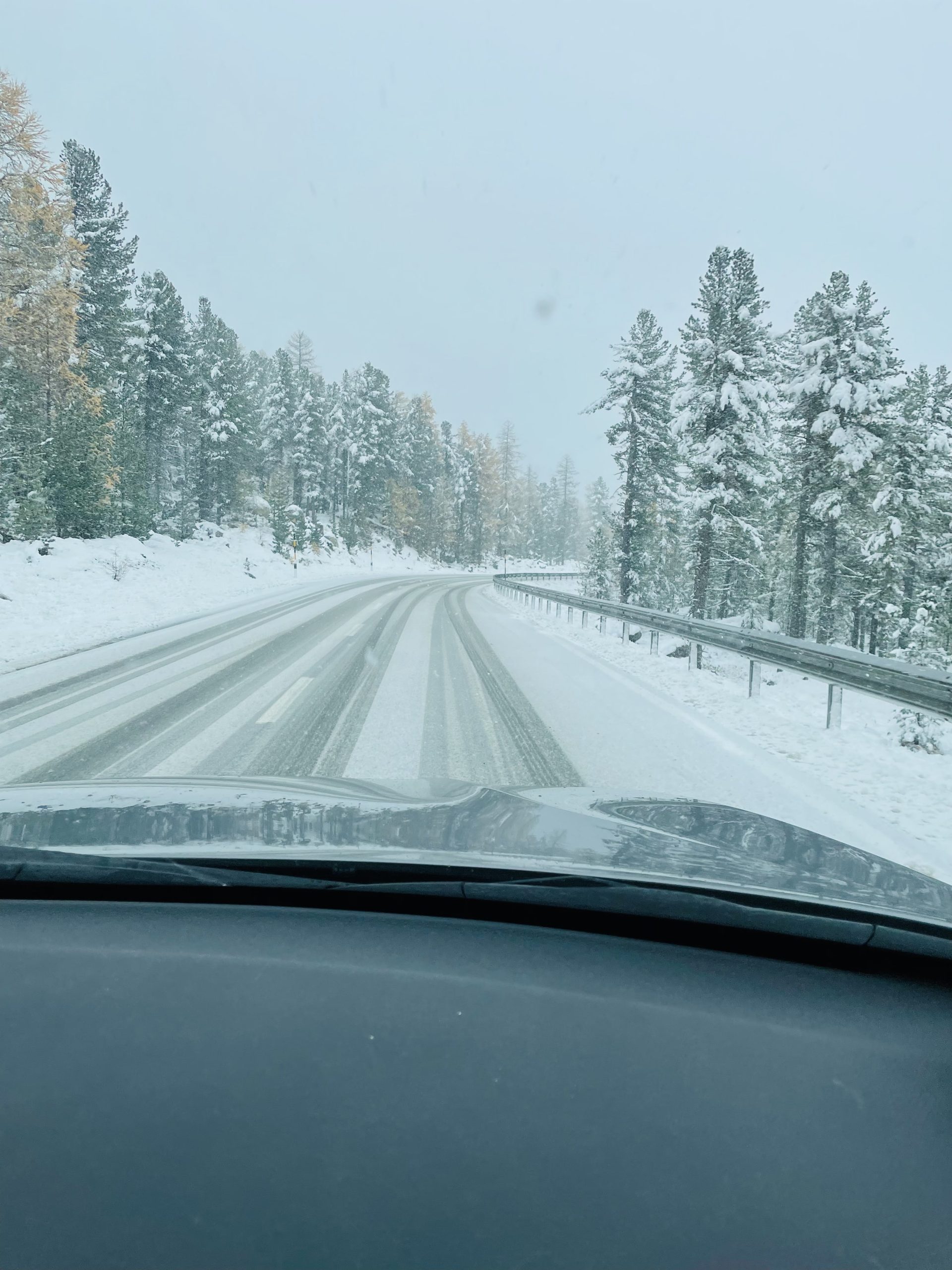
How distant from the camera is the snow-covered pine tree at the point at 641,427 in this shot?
31891 mm

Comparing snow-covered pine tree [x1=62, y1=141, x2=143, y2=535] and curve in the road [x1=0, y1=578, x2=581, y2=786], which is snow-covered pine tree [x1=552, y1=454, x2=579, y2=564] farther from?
curve in the road [x1=0, y1=578, x2=581, y2=786]

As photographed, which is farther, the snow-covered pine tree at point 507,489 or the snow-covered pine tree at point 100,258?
the snow-covered pine tree at point 507,489

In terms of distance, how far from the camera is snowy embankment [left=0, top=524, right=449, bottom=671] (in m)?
13.3

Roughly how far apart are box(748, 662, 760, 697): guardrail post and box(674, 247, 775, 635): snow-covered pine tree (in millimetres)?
17321

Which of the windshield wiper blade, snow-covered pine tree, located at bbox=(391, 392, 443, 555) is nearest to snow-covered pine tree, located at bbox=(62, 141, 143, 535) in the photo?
the windshield wiper blade

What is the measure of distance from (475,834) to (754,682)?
9.07 m

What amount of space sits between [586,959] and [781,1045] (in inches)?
19.3

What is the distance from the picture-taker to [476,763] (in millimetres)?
6270

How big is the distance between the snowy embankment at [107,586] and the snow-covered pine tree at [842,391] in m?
21.5

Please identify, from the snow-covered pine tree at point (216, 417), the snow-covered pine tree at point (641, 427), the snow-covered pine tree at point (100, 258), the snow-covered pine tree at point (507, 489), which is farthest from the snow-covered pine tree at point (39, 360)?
the snow-covered pine tree at point (507, 489)

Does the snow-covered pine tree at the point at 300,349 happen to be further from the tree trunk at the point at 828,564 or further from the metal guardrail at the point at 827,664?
the metal guardrail at the point at 827,664

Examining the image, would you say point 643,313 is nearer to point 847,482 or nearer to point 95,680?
point 847,482

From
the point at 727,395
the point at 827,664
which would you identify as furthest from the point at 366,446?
the point at 827,664

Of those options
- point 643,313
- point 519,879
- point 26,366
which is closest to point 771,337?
point 643,313
